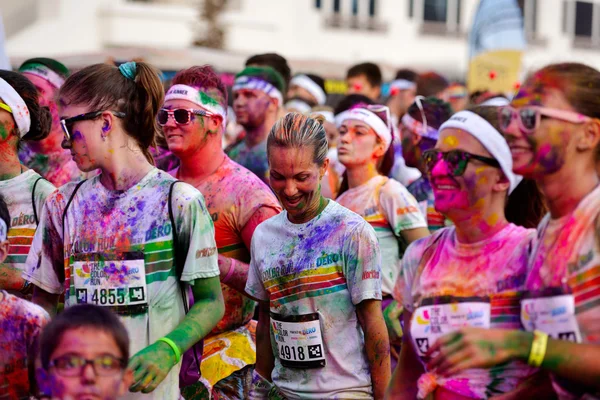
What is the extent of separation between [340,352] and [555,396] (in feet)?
4.56

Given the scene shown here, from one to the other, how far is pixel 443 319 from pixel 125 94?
178cm

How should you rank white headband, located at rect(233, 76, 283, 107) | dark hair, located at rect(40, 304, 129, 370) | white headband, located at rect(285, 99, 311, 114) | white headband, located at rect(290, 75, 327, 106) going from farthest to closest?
white headband, located at rect(290, 75, 327, 106), white headband, located at rect(285, 99, 311, 114), white headband, located at rect(233, 76, 283, 107), dark hair, located at rect(40, 304, 129, 370)

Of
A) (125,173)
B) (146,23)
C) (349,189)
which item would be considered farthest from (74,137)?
(146,23)

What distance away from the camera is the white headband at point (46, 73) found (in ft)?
25.7

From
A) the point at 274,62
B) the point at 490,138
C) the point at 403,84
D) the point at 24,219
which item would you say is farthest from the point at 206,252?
the point at 403,84

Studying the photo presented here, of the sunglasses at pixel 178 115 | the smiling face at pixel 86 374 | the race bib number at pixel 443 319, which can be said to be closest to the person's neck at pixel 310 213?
the race bib number at pixel 443 319

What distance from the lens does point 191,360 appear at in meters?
4.43

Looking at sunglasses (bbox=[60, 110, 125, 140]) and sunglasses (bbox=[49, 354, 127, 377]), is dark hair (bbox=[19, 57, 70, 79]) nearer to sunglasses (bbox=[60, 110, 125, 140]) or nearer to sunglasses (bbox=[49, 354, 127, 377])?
sunglasses (bbox=[60, 110, 125, 140])

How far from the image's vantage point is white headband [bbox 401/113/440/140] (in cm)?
779

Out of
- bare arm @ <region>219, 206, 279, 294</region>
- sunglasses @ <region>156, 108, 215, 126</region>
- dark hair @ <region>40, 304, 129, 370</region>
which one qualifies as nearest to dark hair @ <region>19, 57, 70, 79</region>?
sunglasses @ <region>156, 108, 215, 126</region>

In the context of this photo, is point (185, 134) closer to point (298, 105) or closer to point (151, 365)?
point (151, 365)

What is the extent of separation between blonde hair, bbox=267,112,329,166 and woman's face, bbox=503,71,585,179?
4.64 feet

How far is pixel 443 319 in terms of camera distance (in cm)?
363

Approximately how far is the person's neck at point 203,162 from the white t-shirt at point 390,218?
3.91 ft
